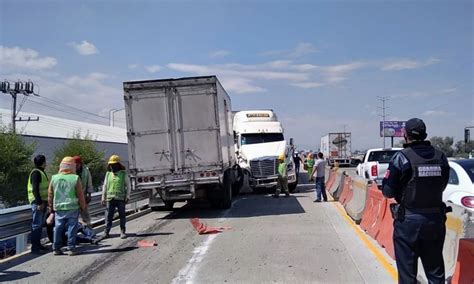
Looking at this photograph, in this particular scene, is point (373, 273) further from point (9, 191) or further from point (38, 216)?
point (9, 191)

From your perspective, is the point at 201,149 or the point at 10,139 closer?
the point at 201,149

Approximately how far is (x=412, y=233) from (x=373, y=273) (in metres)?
2.73

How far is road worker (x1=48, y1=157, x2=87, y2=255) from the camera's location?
8742mm

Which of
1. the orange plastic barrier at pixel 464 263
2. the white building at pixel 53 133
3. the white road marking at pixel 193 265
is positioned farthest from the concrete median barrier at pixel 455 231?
the white building at pixel 53 133

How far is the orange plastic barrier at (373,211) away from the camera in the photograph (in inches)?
374

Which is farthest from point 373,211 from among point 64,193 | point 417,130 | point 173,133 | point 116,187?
point 173,133

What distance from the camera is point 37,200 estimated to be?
29.4 ft

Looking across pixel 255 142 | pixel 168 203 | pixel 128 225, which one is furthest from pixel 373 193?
pixel 255 142

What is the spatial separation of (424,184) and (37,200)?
6882 millimetres

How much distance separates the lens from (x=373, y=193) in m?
10.4

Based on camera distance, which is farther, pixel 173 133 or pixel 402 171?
pixel 173 133

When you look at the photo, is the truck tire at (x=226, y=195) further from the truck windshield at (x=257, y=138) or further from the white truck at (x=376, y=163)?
the truck windshield at (x=257, y=138)

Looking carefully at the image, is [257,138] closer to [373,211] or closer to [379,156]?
[379,156]

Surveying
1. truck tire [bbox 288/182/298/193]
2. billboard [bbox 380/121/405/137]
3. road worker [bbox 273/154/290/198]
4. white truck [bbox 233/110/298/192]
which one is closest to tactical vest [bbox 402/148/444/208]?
road worker [bbox 273/154/290/198]
